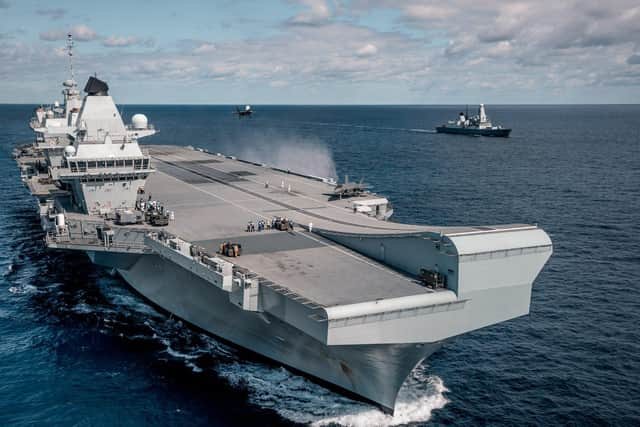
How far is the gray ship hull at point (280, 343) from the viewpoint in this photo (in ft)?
70.3

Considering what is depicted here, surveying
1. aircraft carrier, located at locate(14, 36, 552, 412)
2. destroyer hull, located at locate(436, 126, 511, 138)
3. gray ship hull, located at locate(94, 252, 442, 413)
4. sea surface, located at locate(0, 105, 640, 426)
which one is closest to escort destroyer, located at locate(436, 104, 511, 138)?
destroyer hull, located at locate(436, 126, 511, 138)

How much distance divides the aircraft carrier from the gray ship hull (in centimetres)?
7

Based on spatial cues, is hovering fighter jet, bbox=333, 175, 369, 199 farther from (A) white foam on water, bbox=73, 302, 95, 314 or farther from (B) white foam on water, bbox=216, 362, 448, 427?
(A) white foam on water, bbox=73, 302, 95, 314

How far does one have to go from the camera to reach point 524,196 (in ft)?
210

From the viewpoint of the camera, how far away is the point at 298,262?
25.9 m

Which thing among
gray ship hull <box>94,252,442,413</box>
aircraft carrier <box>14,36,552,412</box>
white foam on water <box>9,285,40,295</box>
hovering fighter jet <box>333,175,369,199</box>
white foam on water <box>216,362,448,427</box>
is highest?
hovering fighter jet <box>333,175,369,199</box>

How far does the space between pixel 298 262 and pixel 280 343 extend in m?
3.71

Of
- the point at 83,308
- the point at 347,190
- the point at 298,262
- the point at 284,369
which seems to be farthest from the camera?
the point at 347,190

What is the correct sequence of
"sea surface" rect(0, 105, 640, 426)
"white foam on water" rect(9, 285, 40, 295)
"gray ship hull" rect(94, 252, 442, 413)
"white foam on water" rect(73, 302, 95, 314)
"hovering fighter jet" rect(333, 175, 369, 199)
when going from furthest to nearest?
"hovering fighter jet" rect(333, 175, 369, 199)
"white foam on water" rect(9, 285, 40, 295)
"white foam on water" rect(73, 302, 95, 314)
"sea surface" rect(0, 105, 640, 426)
"gray ship hull" rect(94, 252, 442, 413)

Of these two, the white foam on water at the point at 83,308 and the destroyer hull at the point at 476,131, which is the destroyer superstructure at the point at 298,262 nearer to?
the white foam on water at the point at 83,308

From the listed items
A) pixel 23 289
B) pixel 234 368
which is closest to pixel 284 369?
pixel 234 368

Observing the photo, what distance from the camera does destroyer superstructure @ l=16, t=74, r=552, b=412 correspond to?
20828 millimetres

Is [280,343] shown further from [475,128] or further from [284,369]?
[475,128]

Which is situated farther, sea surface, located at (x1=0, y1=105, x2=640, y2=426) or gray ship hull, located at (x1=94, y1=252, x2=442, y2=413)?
sea surface, located at (x1=0, y1=105, x2=640, y2=426)
